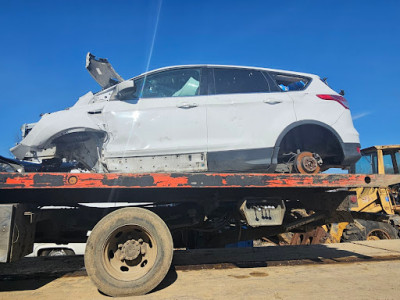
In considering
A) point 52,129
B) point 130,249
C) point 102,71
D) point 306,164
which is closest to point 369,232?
point 306,164

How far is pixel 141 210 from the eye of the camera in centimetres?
304

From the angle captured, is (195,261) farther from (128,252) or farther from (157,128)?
(157,128)

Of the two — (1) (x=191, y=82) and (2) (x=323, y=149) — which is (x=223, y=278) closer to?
(2) (x=323, y=149)

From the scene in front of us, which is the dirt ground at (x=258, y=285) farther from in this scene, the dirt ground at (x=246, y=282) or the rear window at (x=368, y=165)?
the rear window at (x=368, y=165)


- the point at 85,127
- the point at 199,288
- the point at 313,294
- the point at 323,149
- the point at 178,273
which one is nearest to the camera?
the point at 313,294

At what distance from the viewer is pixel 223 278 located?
3369mm

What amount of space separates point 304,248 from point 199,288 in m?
3.17

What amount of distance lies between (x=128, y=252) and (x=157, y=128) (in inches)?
55.4

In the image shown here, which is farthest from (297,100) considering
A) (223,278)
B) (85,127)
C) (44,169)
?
(44,169)

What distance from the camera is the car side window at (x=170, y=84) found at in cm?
364

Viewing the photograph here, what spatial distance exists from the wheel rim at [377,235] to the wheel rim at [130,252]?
6.62 meters

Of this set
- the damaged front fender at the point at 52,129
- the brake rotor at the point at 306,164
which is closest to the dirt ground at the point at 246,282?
the brake rotor at the point at 306,164

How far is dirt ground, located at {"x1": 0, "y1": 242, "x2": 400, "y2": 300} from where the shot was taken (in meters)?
2.82

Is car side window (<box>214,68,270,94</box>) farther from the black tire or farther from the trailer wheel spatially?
the black tire
